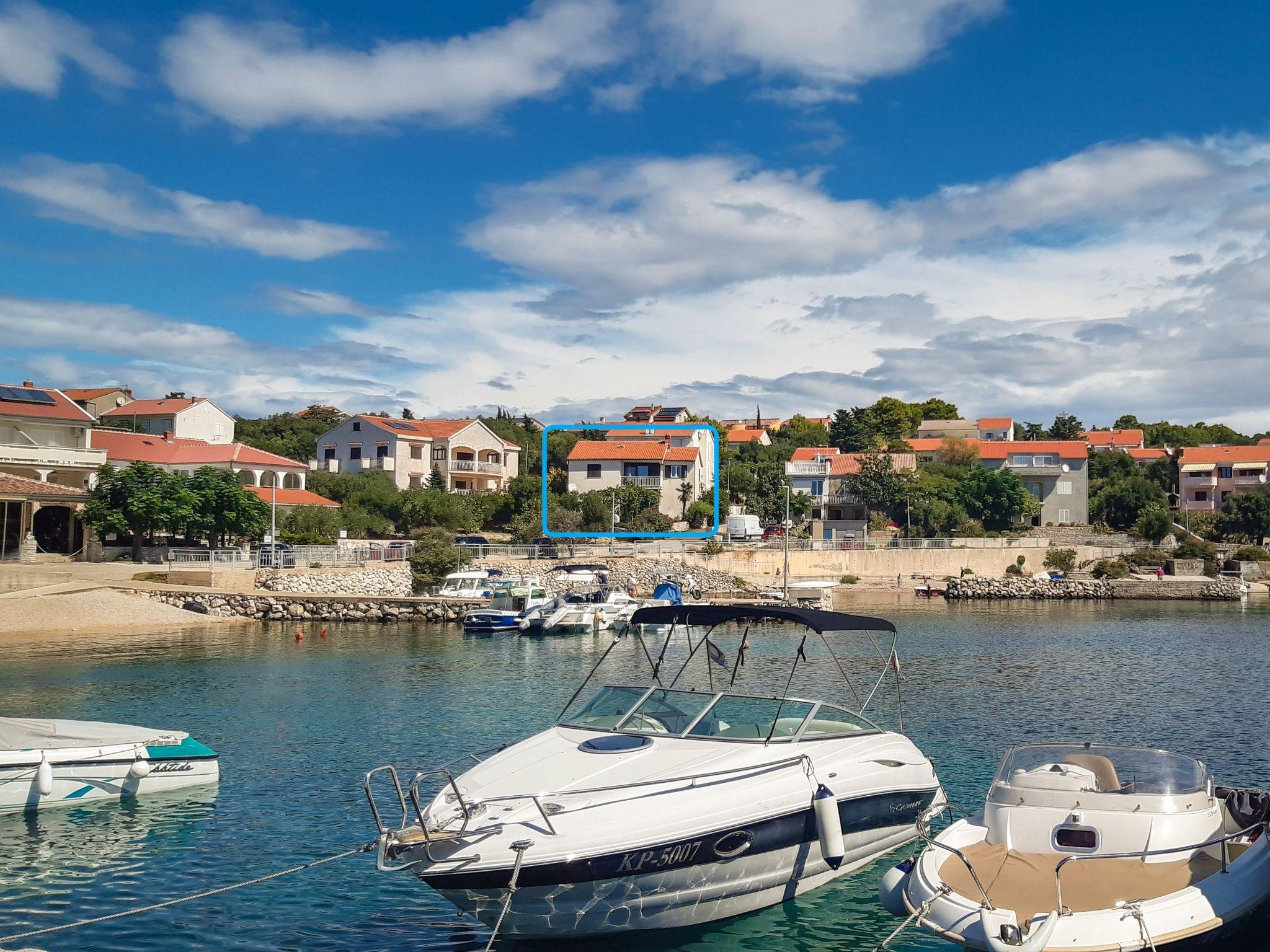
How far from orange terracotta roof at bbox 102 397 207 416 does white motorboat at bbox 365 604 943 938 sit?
279 feet

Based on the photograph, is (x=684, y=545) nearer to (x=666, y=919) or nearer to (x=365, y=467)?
(x=365, y=467)

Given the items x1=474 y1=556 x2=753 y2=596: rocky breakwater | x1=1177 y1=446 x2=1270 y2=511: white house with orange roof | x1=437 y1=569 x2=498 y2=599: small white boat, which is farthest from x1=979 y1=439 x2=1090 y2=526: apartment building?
x1=437 y1=569 x2=498 y2=599: small white boat

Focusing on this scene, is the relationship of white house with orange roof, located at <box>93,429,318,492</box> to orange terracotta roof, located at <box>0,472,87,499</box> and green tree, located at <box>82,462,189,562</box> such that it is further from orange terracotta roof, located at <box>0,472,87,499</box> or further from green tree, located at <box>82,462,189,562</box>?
green tree, located at <box>82,462,189,562</box>

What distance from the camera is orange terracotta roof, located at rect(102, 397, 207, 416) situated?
9069 cm

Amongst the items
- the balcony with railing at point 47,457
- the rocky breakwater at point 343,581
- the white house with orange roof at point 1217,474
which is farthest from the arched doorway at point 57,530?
the white house with orange roof at point 1217,474

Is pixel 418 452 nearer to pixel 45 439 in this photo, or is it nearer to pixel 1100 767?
pixel 45 439

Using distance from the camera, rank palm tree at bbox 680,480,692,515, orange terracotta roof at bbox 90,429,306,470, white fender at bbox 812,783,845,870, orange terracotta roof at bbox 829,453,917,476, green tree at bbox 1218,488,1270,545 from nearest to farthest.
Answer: white fender at bbox 812,783,845,870 < orange terracotta roof at bbox 90,429,306,470 < palm tree at bbox 680,480,692,515 < green tree at bbox 1218,488,1270,545 < orange terracotta roof at bbox 829,453,917,476

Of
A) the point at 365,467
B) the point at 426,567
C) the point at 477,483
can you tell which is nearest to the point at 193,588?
the point at 426,567

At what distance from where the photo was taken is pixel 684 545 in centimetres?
7344

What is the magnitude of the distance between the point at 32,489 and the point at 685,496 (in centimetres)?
4563

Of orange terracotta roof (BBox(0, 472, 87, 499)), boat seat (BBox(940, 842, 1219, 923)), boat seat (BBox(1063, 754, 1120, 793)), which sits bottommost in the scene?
boat seat (BBox(940, 842, 1219, 923))

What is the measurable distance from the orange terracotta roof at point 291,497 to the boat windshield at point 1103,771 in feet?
199

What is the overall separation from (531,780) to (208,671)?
25.0m

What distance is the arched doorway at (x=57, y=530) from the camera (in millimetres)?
57406
